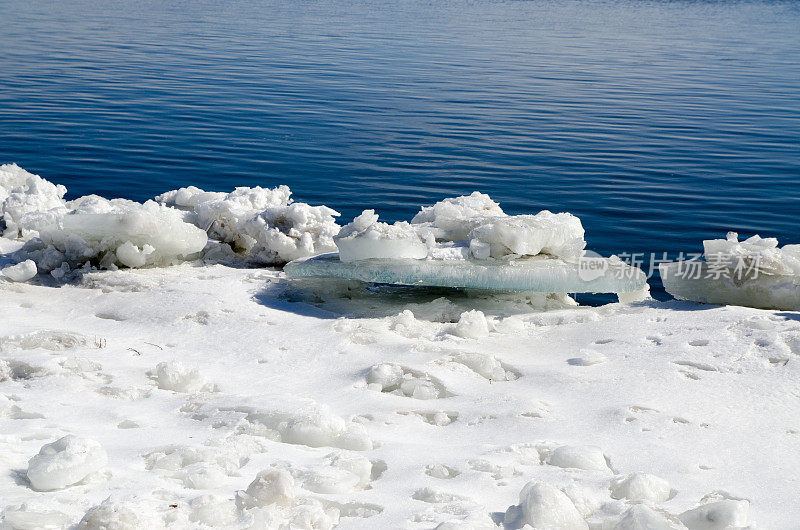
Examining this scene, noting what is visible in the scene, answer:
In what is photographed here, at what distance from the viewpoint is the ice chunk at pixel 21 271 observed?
5.92m

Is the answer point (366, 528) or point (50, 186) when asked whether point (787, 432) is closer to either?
point (366, 528)

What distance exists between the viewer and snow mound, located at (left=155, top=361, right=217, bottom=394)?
4.26 metres

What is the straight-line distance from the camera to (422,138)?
13.9 metres

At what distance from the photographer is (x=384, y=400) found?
4.21m

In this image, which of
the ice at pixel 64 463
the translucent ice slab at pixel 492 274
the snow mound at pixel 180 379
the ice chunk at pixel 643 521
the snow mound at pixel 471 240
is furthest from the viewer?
the snow mound at pixel 471 240

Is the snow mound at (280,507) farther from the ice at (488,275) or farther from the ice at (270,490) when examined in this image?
the ice at (488,275)

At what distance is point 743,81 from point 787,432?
1943 centimetres

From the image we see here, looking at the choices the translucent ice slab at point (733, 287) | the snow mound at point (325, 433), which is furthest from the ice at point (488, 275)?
the snow mound at point (325, 433)

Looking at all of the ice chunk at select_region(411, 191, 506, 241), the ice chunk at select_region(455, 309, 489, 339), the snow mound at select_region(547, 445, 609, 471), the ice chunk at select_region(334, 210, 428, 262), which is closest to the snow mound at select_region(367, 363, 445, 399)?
the ice chunk at select_region(455, 309, 489, 339)

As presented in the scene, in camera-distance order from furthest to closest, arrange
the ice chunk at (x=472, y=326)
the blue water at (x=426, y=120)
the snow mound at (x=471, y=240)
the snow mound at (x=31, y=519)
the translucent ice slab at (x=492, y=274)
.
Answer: the blue water at (x=426, y=120)
the snow mound at (x=471, y=240)
the translucent ice slab at (x=492, y=274)
the ice chunk at (x=472, y=326)
the snow mound at (x=31, y=519)

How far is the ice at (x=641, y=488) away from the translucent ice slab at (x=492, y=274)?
2566mm

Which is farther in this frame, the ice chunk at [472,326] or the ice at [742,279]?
the ice at [742,279]

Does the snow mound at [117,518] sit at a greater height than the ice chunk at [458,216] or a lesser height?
lesser

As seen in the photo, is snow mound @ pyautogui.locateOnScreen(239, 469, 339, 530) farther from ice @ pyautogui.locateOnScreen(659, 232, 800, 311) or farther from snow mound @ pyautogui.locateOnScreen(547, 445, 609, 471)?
ice @ pyautogui.locateOnScreen(659, 232, 800, 311)
